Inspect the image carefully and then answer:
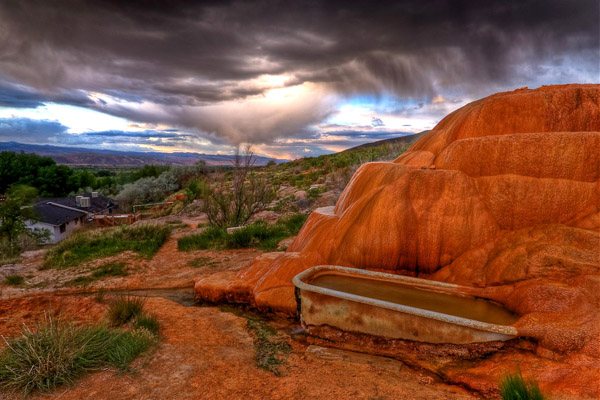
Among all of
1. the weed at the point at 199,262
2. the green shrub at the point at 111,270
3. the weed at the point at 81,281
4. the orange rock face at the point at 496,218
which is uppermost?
the orange rock face at the point at 496,218

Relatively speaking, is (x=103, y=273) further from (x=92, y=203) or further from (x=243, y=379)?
(x=92, y=203)

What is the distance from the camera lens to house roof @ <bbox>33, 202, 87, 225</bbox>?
2717cm

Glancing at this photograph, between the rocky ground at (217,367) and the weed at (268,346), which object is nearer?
the rocky ground at (217,367)

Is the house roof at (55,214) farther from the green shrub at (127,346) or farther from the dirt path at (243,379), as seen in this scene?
the dirt path at (243,379)

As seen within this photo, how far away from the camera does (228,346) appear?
5289 millimetres

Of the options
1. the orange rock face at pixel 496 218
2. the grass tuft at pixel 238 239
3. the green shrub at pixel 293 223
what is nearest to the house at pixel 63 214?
the grass tuft at pixel 238 239

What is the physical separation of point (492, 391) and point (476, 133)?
480 centimetres

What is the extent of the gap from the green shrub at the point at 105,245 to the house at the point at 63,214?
1402 centimetres

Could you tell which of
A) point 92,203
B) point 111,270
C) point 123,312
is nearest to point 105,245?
point 111,270

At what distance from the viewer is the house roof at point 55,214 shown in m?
27.2

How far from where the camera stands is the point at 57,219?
2794cm

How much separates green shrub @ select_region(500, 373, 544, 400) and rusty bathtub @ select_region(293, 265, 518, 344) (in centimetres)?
102

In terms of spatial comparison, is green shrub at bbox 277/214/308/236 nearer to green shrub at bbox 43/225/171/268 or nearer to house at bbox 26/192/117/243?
green shrub at bbox 43/225/171/268

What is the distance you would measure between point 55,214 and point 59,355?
3062cm
